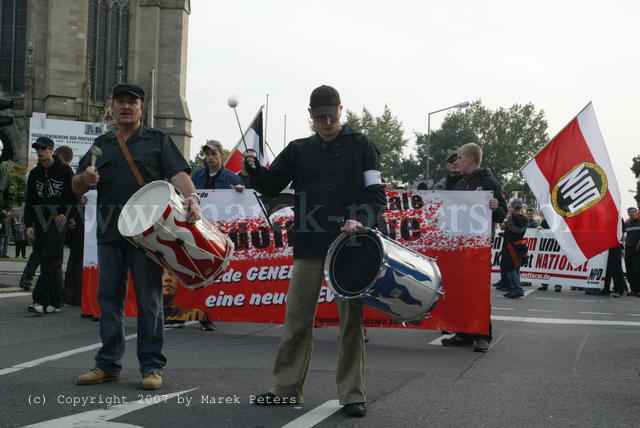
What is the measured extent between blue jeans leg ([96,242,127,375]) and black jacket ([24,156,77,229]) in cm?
432

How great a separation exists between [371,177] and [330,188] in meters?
0.27

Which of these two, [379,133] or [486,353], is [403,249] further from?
[379,133]

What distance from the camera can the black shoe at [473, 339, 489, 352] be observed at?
7.52m

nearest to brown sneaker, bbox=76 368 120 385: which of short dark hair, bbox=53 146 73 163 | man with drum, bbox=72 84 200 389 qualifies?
man with drum, bbox=72 84 200 389

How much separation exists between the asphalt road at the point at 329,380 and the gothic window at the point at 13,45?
130 feet

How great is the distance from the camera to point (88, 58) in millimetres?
46594

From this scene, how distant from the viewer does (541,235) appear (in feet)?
62.7

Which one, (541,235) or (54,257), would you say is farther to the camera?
(541,235)

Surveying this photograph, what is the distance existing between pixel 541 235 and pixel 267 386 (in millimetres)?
14716

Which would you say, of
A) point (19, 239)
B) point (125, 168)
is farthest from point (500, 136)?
point (125, 168)

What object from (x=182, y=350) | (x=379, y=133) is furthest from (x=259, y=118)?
(x=379, y=133)

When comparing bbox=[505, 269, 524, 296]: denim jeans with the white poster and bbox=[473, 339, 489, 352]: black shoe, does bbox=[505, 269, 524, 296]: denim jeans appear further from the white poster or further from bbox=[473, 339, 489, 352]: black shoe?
the white poster

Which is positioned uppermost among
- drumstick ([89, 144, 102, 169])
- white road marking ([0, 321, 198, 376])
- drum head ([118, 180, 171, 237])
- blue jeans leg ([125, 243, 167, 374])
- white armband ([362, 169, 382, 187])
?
drumstick ([89, 144, 102, 169])

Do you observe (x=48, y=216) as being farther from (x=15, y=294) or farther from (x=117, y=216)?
(x=117, y=216)
